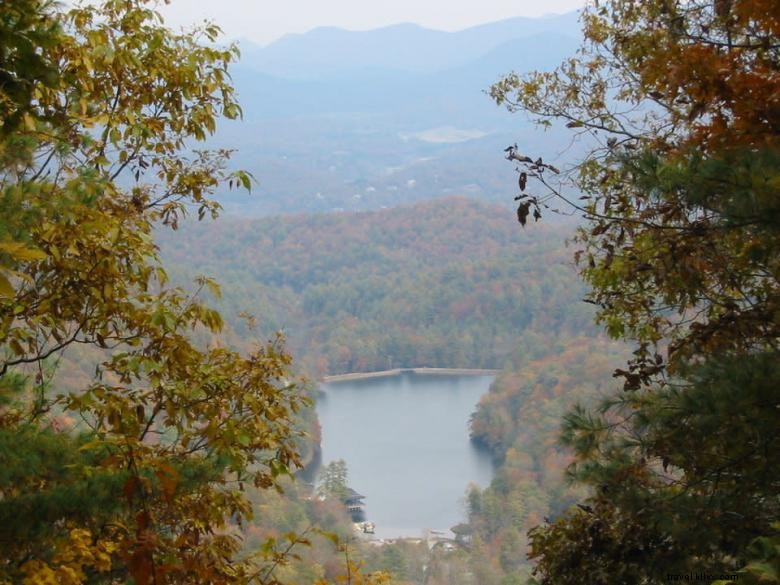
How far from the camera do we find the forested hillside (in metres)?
44.6

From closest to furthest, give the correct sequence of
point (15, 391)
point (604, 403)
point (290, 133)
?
point (15, 391), point (604, 403), point (290, 133)

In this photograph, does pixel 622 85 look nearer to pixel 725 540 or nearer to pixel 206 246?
pixel 725 540

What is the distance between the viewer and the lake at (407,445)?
24500 millimetres

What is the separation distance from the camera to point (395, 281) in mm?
53781

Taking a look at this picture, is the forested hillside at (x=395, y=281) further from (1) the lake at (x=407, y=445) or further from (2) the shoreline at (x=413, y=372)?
(1) the lake at (x=407, y=445)

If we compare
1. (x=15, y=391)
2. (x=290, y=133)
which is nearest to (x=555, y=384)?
(x=15, y=391)

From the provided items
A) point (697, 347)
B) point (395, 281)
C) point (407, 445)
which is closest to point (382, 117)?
point (395, 281)

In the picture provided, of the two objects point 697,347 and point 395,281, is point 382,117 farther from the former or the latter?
point 697,347

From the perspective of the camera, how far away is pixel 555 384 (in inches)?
1252

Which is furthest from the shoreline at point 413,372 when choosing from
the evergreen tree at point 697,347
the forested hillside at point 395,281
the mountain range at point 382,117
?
the evergreen tree at point 697,347

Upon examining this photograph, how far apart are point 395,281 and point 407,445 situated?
23.8m

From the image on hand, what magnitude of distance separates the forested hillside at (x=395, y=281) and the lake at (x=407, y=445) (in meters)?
2.53

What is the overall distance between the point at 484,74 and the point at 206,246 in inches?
2701

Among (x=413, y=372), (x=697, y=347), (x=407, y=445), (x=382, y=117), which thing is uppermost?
(x=382, y=117)
